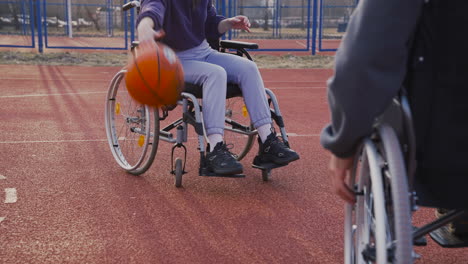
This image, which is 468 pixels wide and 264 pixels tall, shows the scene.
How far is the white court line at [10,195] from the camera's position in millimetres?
3836

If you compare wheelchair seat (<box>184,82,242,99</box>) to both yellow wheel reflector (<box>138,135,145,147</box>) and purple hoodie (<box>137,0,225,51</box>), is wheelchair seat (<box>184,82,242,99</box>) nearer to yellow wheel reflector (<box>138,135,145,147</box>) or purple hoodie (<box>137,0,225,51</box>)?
purple hoodie (<box>137,0,225,51</box>)

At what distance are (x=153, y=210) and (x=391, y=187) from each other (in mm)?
2229

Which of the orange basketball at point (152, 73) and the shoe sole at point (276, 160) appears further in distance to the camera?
the shoe sole at point (276, 160)

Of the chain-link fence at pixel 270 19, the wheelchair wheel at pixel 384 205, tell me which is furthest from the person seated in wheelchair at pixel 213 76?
the chain-link fence at pixel 270 19

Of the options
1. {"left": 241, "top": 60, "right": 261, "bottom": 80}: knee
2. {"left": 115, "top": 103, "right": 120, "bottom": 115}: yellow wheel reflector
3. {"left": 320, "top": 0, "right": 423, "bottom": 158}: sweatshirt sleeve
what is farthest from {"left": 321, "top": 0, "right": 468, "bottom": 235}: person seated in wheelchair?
{"left": 115, "top": 103, "right": 120, "bottom": 115}: yellow wheel reflector

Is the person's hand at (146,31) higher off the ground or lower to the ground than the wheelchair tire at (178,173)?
higher

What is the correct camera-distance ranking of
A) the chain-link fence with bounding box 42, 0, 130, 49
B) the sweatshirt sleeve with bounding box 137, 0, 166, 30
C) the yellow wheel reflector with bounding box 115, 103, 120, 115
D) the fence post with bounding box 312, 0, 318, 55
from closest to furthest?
the sweatshirt sleeve with bounding box 137, 0, 166, 30
the yellow wheel reflector with bounding box 115, 103, 120, 115
the fence post with bounding box 312, 0, 318, 55
the chain-link fence with bounding box 42, 0, 130, 49

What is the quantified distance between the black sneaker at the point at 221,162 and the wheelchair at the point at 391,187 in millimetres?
1890

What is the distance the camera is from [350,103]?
1586 mm

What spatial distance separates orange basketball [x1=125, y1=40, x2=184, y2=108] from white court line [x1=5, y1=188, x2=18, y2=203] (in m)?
0.99

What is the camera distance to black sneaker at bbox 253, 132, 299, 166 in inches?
157

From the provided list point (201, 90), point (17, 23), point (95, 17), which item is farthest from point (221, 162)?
point (95, 17)

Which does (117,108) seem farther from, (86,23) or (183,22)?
(86,23)

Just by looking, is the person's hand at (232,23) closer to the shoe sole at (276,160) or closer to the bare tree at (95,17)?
the shoe sole at (276,160)
